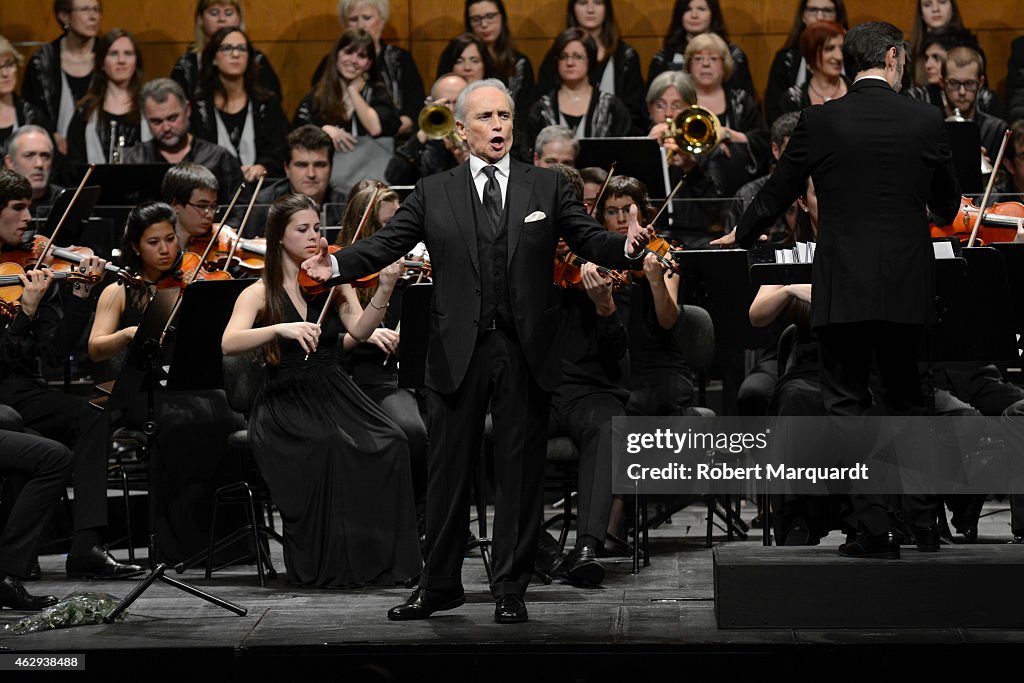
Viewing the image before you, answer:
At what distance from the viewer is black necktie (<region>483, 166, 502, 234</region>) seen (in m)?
3.61

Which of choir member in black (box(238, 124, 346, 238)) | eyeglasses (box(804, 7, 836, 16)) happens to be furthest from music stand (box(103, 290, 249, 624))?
eyeglasses (box(804, 7, 836, 16))

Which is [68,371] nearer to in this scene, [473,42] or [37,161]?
[37,161]

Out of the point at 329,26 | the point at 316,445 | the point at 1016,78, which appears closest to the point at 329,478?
the point at 316,445

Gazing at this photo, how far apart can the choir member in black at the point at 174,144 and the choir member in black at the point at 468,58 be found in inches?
43.0

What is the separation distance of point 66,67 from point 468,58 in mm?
2061

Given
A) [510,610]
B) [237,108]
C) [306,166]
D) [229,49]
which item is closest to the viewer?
[510,610]

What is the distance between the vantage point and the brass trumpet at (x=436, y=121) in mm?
6121

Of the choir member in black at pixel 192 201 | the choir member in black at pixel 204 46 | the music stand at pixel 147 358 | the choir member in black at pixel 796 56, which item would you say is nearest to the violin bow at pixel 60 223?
the music stand at pixel 147 358

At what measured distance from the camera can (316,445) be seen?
170 inches

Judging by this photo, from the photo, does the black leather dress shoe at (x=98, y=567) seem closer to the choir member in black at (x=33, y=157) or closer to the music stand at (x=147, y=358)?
the music stand at (x=147, y=358)

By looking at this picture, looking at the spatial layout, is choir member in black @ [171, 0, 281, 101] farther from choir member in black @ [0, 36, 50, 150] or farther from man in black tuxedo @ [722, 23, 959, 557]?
man in black tuxedo @ [722, 23, 959, 557]

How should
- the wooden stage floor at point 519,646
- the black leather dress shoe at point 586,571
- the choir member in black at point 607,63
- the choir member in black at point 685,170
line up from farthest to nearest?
the choir member in black at point 607,63
the choir member in black at point 685,170
the black leather dress shoe at point 586,571
the wooden stage floor at point 519,646

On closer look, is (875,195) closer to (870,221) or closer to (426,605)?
(870,221)

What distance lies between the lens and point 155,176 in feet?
18.3
